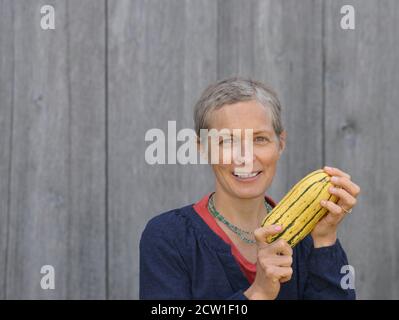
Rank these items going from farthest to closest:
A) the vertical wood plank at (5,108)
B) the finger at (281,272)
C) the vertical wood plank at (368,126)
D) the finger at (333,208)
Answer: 1. the vertical wood plank at (368,126)
2. the vertical wood plank at (5,108)
3. the finger at (333,208)
4. the finger at (281,272)

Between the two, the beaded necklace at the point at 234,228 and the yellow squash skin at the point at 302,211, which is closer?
the yellow squash skin at the point at 302,211

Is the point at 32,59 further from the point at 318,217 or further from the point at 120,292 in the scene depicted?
the point at 318,217

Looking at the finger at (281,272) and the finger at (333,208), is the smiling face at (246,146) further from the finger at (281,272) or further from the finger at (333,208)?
the finger at (281,272)

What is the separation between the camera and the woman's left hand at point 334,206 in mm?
2316

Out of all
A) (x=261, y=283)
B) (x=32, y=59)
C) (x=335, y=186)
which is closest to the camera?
(x=261, y=283)

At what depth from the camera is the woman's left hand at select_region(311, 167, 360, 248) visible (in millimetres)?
2316

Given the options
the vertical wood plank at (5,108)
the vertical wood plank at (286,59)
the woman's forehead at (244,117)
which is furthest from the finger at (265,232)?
the vertical wood plank at (5,108)

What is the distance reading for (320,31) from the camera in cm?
332

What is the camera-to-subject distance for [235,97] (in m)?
2.45

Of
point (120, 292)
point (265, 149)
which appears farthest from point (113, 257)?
point (265, 149)

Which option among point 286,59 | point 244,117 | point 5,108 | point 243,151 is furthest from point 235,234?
point 5,108

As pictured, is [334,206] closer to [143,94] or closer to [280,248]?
[280,248]

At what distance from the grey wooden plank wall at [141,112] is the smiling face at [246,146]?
2.84 feet

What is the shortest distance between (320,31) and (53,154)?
4.09 feet
